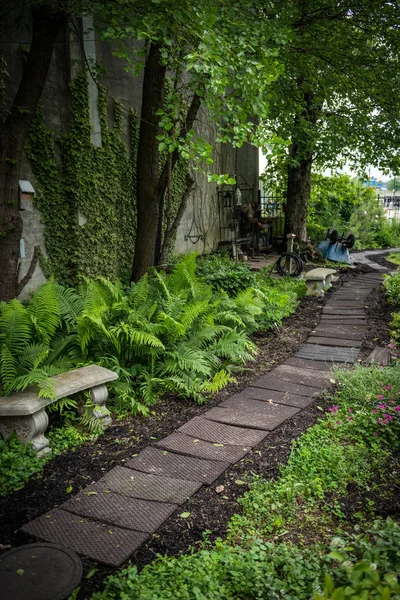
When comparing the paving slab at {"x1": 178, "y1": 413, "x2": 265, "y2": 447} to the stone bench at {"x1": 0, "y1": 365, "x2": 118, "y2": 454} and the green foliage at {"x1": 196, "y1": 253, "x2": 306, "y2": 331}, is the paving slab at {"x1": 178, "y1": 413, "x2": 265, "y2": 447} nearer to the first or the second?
the stone bench at {"x1": 0, "y1": 365, "x2": 118, "y2": 454}

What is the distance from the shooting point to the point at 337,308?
29.1 feet

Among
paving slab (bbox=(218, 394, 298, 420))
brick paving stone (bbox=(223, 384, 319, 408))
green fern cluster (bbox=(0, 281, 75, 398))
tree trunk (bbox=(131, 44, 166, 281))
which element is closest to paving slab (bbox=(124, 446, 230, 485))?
green fern cluster (bbox=(0, 281, 75, 398))

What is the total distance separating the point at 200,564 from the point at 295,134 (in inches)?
399

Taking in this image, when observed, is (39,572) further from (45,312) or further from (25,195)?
(25,195)

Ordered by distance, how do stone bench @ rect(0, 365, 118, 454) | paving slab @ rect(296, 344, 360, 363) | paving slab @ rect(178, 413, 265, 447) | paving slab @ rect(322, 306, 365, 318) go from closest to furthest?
1. stone bench @ rect(0, 365, 118, 454)
2. paving slab @ rect(178, 413, 265, 447)
3. paving slab @ rect(296, 344, 360, 363)
4. paving slab @ rect(322, 306, 365, 318)

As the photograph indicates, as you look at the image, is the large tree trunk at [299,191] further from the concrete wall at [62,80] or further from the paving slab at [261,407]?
the paving slab at [261,407]

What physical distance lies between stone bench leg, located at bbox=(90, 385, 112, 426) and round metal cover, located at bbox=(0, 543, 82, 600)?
5.40ft

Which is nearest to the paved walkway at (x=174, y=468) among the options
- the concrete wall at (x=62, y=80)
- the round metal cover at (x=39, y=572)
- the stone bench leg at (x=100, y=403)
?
the round metal cover at (x=39, y=572)

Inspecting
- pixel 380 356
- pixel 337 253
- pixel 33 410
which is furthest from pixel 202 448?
pixel 337 253

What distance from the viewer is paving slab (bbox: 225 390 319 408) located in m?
5.10

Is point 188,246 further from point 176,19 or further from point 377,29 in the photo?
point 176,19

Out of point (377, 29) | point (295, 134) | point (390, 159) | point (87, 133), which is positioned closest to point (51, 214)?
point (87, 133)

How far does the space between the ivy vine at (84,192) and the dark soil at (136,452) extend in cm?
321

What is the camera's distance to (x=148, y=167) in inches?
309
